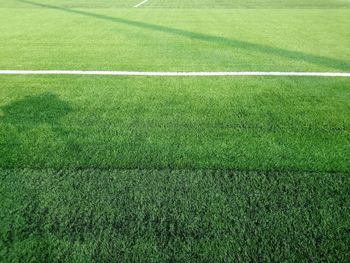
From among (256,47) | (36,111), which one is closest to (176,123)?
(36,111)

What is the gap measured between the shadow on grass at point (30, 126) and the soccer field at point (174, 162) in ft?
0.04

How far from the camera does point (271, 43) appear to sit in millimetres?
7602

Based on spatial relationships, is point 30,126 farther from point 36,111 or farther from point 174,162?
point 174,162

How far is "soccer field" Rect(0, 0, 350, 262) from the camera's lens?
2.09 m

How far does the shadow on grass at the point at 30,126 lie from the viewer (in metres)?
2.98

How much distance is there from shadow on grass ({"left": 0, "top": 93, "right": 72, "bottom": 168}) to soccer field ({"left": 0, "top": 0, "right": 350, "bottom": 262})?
1cm

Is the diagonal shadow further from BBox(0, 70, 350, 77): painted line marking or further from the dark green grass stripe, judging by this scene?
the dark green grass stripe

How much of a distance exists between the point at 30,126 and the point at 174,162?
1614 mm

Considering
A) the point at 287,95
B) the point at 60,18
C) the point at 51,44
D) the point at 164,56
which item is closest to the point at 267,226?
the point at 287,95

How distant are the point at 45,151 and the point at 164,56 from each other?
384cm

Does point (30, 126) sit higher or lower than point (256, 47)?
higher

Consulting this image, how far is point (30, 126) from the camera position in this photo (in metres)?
3.48

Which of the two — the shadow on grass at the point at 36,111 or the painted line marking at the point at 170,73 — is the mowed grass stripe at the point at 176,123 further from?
the painted line marking at the point at 170,73

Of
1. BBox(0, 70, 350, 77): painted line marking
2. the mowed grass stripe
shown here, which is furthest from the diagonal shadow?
the mowed grass stripe
